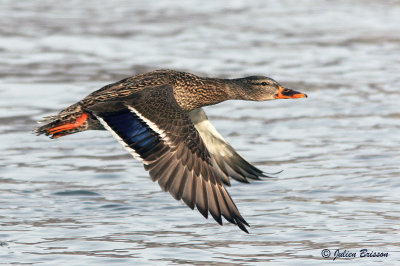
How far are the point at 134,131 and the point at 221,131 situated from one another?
14.1 ft

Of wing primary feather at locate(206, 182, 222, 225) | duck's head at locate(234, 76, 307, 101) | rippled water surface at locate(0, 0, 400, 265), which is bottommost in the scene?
rippled water surface at locate(0, 0, 400, 265)

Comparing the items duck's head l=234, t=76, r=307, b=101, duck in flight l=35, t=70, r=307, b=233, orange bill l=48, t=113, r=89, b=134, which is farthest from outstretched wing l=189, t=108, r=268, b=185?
orange bill l=48, t=113, r=89, b=134

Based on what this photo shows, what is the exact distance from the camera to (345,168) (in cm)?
1048

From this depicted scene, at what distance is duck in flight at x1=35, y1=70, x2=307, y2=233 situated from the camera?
7.77m

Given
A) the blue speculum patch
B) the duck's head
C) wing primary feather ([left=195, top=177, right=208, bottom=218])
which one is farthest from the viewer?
the duck's head

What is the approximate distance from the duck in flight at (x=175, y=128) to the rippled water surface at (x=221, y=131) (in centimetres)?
42

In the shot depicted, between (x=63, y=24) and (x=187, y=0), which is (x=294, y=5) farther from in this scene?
(x=63, y=24)

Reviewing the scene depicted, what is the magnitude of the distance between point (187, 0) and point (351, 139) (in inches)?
427

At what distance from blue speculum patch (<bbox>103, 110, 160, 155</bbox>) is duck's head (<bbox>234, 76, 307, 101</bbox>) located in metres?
2.18

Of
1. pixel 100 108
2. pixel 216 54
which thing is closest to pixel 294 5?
pixel 216 54

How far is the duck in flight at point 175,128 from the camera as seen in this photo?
7766 millimetres

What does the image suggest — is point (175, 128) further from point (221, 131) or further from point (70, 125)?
point (221, 131)

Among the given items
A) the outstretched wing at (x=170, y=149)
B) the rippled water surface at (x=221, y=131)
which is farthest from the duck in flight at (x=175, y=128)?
the rippled water surface at (x=221, y=131)

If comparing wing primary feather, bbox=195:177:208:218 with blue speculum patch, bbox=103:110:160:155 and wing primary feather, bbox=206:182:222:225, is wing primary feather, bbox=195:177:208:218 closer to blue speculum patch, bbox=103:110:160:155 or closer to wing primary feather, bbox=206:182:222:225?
wing primary feather, bbox=206:182:222:225
